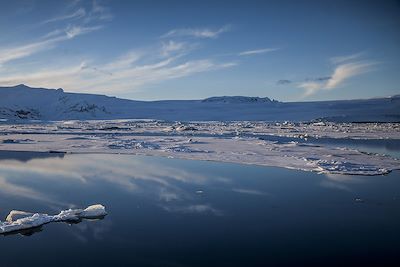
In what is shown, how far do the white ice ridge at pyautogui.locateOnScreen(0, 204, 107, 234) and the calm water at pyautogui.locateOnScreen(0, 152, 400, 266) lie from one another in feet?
0.40

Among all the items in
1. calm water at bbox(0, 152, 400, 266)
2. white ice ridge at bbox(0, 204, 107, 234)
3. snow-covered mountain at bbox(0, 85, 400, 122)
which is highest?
snow-covered mountain at bbox(0, 85, 400, 122)

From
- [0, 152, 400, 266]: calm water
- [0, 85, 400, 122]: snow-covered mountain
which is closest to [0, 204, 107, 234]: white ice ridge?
[0, 152, 400, 266]: calm water

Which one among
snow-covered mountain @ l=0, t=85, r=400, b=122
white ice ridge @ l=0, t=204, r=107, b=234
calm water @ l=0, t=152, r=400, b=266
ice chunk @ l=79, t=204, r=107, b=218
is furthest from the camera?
snow-covered mountain @ l=0, t=85, r=400, b=122

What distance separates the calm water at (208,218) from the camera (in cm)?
377

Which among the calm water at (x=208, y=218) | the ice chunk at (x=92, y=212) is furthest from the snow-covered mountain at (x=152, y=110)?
the ice chunk at (x=92, y=212)

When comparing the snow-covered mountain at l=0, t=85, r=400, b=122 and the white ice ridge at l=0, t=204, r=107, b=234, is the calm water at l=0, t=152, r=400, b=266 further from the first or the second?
the snow-covered mountain at l=0, t=85, r=400, b=122

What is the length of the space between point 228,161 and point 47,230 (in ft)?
19.0

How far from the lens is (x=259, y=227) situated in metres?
4.62

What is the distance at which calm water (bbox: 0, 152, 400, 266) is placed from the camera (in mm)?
3766

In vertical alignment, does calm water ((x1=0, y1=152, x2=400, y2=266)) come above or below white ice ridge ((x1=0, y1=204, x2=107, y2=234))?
below

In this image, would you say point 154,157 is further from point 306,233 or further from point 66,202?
point 306,233

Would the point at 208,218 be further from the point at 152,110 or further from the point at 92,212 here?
the point at 152,110

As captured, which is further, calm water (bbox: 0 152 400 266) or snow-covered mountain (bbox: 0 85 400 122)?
snow-covered mountain (bbox: 0 85 400 122)

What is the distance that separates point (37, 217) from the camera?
4.65 m
